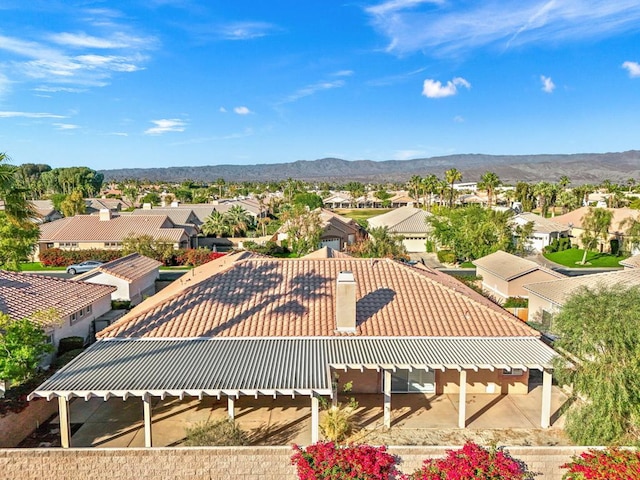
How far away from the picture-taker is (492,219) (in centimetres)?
5466

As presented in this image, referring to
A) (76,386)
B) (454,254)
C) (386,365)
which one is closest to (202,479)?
(76,386)

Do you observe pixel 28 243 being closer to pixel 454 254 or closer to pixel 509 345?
pixel 509 345

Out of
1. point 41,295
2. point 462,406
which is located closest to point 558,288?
point 462,406

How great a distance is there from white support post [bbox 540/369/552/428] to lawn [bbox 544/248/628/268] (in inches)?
1658

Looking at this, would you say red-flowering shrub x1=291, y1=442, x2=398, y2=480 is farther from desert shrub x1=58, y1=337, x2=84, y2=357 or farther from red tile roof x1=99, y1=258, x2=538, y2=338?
desert shrub x1=58, y1=337, x2=84, y2=357

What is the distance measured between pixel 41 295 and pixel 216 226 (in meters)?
46.2

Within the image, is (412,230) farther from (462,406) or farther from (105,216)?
(462,406)

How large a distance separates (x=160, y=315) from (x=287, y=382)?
25.0ft

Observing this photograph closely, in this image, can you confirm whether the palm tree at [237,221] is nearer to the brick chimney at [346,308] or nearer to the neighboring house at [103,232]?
the neighboring house at [103,232]

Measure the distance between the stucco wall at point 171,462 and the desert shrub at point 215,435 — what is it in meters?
0.76

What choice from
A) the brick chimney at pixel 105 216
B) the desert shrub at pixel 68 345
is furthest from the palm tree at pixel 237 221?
the desert shrub at pixel 68 345

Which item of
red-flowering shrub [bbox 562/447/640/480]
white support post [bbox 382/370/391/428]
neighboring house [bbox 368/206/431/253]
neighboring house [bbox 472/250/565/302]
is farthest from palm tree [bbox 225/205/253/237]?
red-flowering shrub [bbox 562/447/640/480]

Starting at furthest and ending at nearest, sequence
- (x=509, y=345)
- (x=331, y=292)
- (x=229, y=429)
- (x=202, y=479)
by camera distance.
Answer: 1. (x=331, y=292)
2. (x=509, y=345)
3. (x=229, y=429)
4. (x=202, y=479)

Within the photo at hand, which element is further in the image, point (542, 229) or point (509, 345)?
A: point (542, 229)
